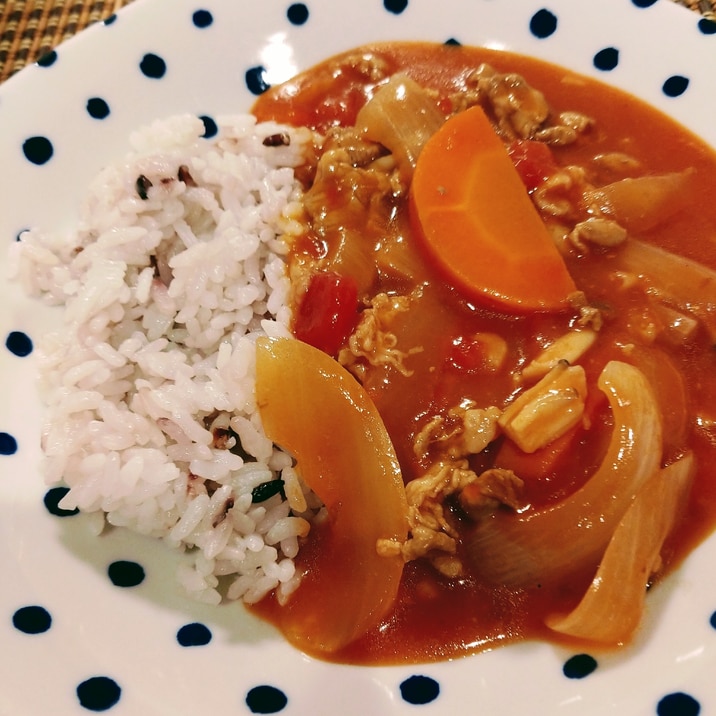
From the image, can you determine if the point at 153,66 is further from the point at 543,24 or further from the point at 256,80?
the point at 543,24

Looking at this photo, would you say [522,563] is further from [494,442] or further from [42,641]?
[42,641]

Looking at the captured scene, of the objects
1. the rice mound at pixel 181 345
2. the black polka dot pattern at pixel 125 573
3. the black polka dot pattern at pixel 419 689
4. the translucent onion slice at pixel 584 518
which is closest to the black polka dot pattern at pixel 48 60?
the rice mound at pixel 181 345

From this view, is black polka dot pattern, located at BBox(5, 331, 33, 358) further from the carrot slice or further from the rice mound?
the carrot slice

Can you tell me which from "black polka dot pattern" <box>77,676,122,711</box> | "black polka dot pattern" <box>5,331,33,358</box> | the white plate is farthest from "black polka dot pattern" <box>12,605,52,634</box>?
"black polka dot pattern" <box>5,331,33,358</box>

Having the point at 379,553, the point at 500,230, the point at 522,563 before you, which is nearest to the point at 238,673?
the point at 379,553

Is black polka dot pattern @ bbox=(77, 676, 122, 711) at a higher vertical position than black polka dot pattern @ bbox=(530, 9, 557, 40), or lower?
lower

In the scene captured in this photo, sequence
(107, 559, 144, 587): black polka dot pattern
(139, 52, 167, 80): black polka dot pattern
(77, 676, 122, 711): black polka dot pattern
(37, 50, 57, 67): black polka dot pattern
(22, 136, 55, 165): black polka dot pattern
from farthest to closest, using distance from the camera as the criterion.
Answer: (139, 52, 167, 80): black polka dot pattern
(37, 50, 57, 67): black polka dot pattern
(22, 136, 55, 165): black polka dot pattern
(107, 559, 144, 587): black polka dot pattern
(77, 676, 122, 711): black polka dot pattern
